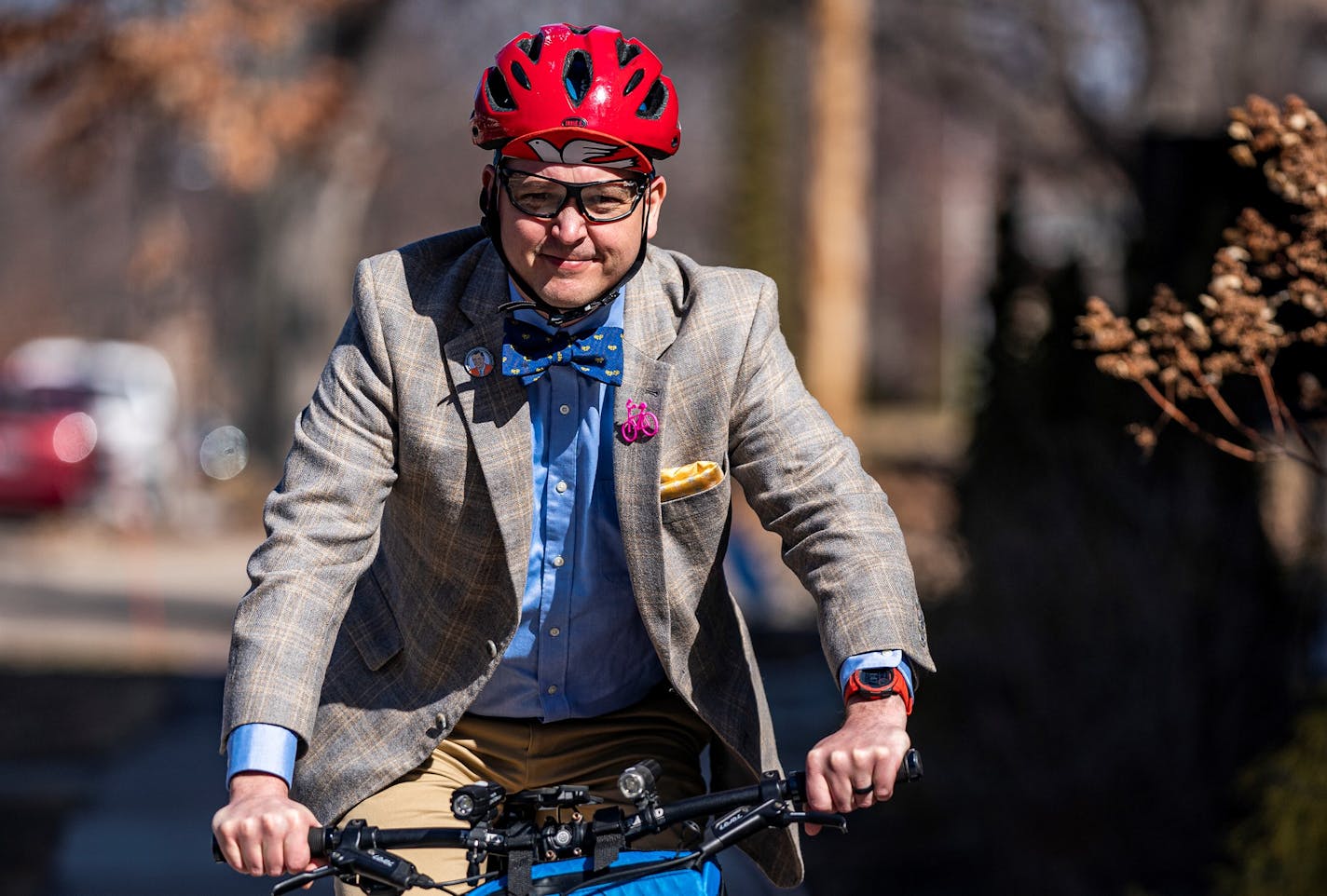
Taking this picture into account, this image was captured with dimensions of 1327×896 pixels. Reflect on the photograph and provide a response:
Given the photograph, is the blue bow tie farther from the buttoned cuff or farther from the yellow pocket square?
the buttoned cuff

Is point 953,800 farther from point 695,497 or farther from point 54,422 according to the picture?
point 54,422

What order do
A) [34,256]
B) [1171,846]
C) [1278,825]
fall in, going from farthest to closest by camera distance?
[34,256] → [1171,846] → [1278,825]

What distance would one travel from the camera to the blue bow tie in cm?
288

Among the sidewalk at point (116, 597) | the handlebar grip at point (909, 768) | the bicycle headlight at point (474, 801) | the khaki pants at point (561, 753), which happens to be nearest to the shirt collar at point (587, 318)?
the khaki pants at point (561, 753)

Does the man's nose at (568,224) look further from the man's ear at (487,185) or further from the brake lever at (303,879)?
the brake lever at (303,879)

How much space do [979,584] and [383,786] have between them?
3.87 m

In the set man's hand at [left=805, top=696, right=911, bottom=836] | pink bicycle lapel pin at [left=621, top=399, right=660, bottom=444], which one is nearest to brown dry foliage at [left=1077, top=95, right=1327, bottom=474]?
pink bicycle lapel pin at [left=621, top=399, right=660, bottom=444]

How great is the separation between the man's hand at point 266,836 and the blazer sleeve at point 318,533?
20 cm

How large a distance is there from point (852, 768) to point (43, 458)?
17.7 m

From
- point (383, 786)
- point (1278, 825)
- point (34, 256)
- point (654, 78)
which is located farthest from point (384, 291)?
point (34, 256)

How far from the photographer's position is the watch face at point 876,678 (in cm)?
271

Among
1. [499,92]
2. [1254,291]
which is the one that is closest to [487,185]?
[499,92]

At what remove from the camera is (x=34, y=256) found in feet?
172

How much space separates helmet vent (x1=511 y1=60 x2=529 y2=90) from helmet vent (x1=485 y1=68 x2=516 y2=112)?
2 centimetres
